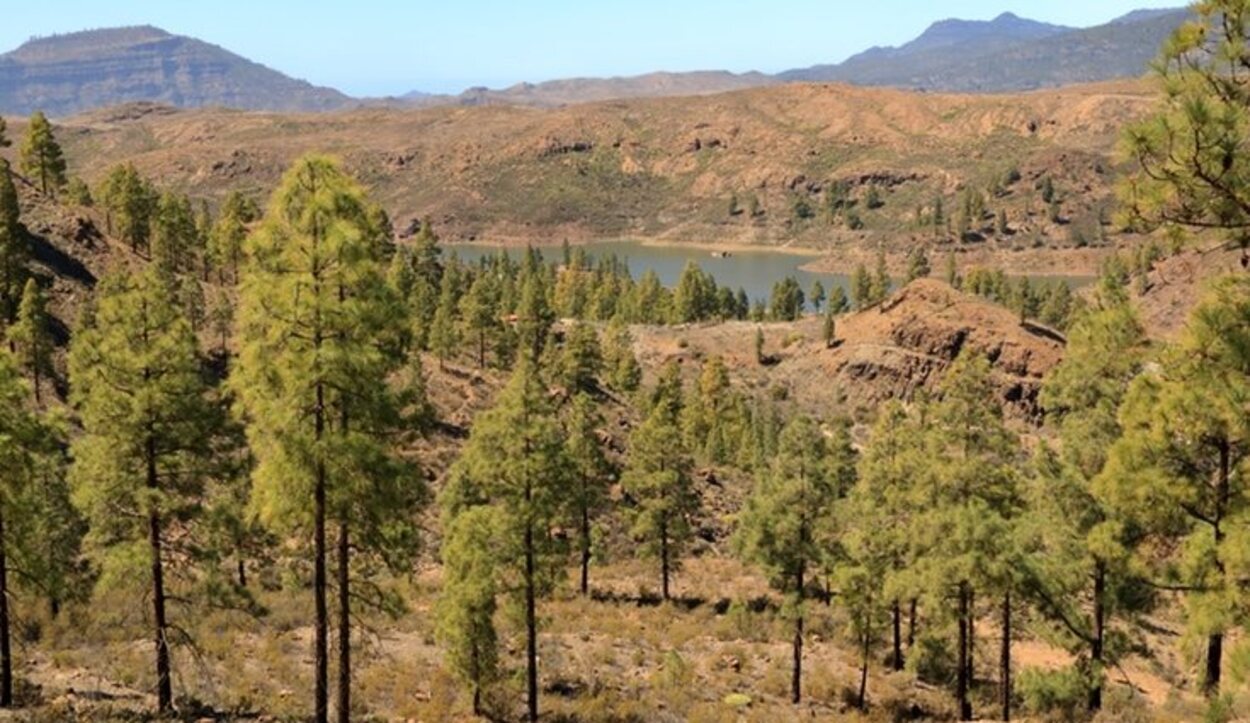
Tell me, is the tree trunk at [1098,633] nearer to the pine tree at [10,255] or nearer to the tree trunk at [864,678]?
the tree trunk at [864,678]

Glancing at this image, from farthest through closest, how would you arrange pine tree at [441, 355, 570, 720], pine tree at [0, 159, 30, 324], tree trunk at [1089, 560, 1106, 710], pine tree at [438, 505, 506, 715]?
pine tree at [0, 159, 30, 324] → pine tree at [441, 355, 570, 720] → pine tree at [438, 505, 506, 715] → tree trunk at [1089, 560, 1106, 710]

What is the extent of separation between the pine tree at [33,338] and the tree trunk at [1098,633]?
5196 centimetres

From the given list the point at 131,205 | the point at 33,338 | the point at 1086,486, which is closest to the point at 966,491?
the point at 1086,486

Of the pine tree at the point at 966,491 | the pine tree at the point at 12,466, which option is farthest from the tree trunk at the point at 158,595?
the pine tree at the point at 966,491

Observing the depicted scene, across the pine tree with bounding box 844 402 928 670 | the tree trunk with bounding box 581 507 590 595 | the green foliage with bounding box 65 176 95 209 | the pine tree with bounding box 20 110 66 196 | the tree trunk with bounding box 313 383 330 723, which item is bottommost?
the tree trunk with bounding box 581 507 590 595

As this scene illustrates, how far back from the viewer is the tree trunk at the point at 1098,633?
80.8 feet

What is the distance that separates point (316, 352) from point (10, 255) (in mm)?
54956

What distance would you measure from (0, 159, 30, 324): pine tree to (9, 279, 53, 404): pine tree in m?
3.55

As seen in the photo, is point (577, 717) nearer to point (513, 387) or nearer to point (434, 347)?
point (513, 387)

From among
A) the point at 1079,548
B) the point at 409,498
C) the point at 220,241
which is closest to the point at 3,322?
the point at 220,241

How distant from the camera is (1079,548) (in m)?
23.6

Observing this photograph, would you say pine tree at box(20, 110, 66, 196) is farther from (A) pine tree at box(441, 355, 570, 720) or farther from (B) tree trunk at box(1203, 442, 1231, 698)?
(B) tree trunk at box(1203, 442, 1231, 698)

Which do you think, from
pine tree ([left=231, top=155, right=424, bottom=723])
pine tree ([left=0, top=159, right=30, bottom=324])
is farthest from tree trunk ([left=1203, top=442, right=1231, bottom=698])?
pine tree ([left=0, top=159, right=30, bottom=324])

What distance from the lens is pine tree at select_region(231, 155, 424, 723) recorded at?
1608cm
